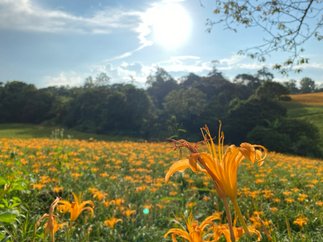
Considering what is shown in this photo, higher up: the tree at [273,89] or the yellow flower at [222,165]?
the tree at [273,89]

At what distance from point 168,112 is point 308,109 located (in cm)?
2032

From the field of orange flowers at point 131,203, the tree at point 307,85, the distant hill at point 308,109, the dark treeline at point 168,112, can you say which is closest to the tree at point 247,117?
the dark treeline at point 168,112

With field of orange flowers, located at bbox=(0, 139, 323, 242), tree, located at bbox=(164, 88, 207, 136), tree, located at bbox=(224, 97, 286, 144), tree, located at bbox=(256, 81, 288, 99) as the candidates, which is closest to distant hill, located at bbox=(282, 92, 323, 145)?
tree, located at bbox=(256, 81, 288, 99)

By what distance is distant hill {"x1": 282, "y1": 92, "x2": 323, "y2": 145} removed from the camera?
3918cm

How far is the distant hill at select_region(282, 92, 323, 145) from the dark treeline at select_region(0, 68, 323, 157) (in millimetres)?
2966

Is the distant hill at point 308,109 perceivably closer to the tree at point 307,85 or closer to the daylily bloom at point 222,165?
the tree at point 307,85

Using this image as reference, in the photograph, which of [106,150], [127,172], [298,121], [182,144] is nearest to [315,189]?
[127,172]

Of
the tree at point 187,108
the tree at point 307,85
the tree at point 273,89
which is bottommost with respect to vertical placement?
the tree at point 187,108

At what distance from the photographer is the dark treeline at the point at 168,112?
25.6 metres

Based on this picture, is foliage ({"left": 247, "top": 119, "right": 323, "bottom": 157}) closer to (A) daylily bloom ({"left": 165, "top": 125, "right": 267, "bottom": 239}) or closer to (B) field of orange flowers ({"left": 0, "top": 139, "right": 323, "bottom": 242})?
(B) field of orange flowers ({"left": 0, "top": 139, "right": 323, "bottom": 242})

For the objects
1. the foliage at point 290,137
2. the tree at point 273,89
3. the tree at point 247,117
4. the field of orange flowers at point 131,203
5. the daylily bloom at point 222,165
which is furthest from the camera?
the tree at point 273,89

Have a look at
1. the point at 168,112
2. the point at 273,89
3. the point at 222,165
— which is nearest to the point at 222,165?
the point at 222,165

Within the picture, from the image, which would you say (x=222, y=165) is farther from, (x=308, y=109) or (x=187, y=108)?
(x=308, y=109)

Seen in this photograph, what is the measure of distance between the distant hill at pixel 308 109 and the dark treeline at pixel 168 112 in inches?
117
